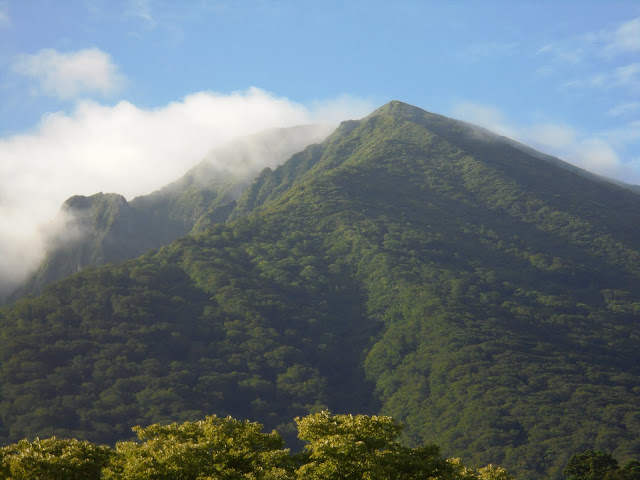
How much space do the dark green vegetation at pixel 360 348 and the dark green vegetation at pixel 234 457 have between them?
8393 cm

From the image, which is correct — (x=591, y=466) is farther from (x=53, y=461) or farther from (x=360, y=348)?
(x=360, y=348)

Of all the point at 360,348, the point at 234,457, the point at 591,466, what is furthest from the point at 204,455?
the point at 360,348

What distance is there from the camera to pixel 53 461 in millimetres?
35406

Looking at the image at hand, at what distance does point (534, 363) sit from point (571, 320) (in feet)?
82.8

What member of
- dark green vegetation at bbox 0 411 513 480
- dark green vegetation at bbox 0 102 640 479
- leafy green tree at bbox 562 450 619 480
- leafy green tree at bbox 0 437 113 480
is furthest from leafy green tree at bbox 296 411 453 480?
dark green vegetation at bbox 0 102 640 479

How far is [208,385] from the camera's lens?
148750 millimetres

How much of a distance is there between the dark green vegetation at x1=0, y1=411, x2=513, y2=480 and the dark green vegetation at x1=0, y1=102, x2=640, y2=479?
275 feet

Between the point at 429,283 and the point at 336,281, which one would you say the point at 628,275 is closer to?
the point at 429,283

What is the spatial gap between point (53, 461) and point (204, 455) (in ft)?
24.4

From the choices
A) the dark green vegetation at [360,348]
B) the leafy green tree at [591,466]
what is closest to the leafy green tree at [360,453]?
the leafy green tree at [591,466]

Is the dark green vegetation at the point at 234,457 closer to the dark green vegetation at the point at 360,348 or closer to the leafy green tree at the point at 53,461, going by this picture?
the leafy green tree at the point at 53,461

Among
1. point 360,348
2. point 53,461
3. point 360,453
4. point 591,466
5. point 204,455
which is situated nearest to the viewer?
point 53,461

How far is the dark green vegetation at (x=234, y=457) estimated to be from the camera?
35.8 metres

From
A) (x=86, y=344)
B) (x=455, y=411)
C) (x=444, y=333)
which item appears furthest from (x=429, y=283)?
(x=86, y=344)
